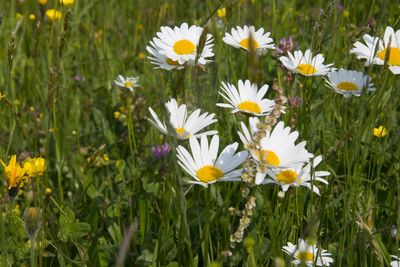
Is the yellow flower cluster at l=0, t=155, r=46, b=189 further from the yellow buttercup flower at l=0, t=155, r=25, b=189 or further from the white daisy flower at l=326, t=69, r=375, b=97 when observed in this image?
the white daisy flower at l=326, t=69, r=375, b=97

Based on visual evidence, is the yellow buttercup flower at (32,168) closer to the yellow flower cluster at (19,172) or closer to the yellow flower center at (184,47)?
the yellow flower cluster at (19,172)

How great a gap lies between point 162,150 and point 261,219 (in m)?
0.34

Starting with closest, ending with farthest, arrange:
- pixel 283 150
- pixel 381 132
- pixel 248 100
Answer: pixel 283 150 < pixel 248 100 < pixel 381 132

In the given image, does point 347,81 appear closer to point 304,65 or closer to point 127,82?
point 304,65

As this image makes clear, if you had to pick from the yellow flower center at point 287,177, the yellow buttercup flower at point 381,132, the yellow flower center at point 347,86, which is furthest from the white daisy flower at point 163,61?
the yellow buttercup flower at point 381,132

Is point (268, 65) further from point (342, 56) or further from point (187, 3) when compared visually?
point (187, 3)

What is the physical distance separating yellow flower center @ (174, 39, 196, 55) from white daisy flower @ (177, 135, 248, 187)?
313 millimetres

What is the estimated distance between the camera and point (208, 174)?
4.15 ft

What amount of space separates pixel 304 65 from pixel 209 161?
18.7 inches

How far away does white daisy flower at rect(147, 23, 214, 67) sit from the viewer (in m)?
1.48

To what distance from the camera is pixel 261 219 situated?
163 cm

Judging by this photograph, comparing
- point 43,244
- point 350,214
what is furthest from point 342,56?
point 43,244

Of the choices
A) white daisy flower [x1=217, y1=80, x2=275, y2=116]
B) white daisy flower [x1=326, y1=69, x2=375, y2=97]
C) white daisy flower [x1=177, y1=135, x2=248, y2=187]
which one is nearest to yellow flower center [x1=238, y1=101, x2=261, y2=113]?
white daisy flower [x1=217, y1=80, x2=275, y2=116]

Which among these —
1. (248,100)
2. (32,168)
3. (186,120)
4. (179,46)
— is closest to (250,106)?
(248,100)
